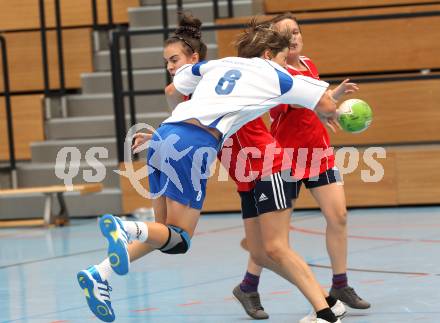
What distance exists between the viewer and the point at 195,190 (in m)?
4.89

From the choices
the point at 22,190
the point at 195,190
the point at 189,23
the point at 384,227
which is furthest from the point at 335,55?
the point at 195,190

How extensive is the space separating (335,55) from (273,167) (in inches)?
212

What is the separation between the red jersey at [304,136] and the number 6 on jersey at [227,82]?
0.59 m

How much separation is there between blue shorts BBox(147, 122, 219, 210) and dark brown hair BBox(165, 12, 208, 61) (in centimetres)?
62

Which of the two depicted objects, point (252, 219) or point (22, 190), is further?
point (22, 190)

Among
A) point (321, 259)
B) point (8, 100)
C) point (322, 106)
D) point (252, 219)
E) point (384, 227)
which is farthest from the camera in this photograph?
point (8, 100)

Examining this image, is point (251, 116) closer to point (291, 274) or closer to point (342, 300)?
point (291, 274)

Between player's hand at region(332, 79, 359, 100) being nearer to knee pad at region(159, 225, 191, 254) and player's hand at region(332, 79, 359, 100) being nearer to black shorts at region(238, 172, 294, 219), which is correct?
black shorts at region(238, 172, 294, 219)

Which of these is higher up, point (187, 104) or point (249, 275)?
point (187, 104)

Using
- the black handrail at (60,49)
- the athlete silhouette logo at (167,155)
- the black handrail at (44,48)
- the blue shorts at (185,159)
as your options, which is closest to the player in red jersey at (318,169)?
the blue shorts at (185,159)

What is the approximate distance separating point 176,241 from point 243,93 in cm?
75

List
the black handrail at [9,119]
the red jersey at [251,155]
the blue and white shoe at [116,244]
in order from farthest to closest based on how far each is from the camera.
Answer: the black handrail at [9,119], the red jersey at [251,155], the blue and white shoe at [116,244]

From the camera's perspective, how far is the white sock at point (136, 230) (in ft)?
15.2

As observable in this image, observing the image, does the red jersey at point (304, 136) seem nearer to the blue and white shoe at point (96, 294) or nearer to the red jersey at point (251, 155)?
the red jersey at point (251, 155)
